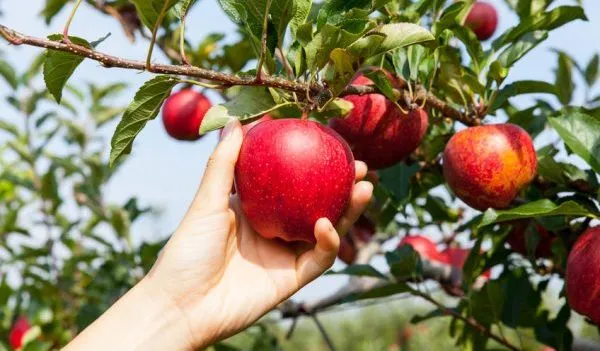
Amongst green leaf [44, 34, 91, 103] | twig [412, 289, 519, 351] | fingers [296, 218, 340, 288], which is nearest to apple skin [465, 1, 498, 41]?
twig [412, 289, 519, 351]

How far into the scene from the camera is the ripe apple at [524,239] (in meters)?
2.01

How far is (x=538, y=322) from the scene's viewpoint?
7.56 ft

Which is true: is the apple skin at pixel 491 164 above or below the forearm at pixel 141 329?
above

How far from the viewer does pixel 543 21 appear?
5.90 feet

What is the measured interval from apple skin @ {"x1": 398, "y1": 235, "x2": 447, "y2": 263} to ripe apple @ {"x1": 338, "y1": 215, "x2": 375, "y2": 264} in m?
0.23

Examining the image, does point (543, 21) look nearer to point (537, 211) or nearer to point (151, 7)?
point (537, 211)

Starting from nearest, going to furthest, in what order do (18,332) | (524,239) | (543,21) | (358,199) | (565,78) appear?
1. (358,199)
2. (543,21)
3. (524,239)
4. (565,78)
5. (18,332)

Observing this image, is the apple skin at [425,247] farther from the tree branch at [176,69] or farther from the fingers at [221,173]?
the fingers at [221,173]

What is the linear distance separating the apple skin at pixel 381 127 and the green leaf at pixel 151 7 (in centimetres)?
58

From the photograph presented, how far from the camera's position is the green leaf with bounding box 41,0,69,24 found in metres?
2.97

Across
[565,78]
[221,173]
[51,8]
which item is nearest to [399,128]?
[221,173]

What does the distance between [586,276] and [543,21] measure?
Result: 64 centimetres

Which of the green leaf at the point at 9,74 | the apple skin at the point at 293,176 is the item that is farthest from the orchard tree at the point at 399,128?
the green leaf at the point at 9,74

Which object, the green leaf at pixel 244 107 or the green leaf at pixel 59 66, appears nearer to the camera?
the green leaf at pixel 59 66
